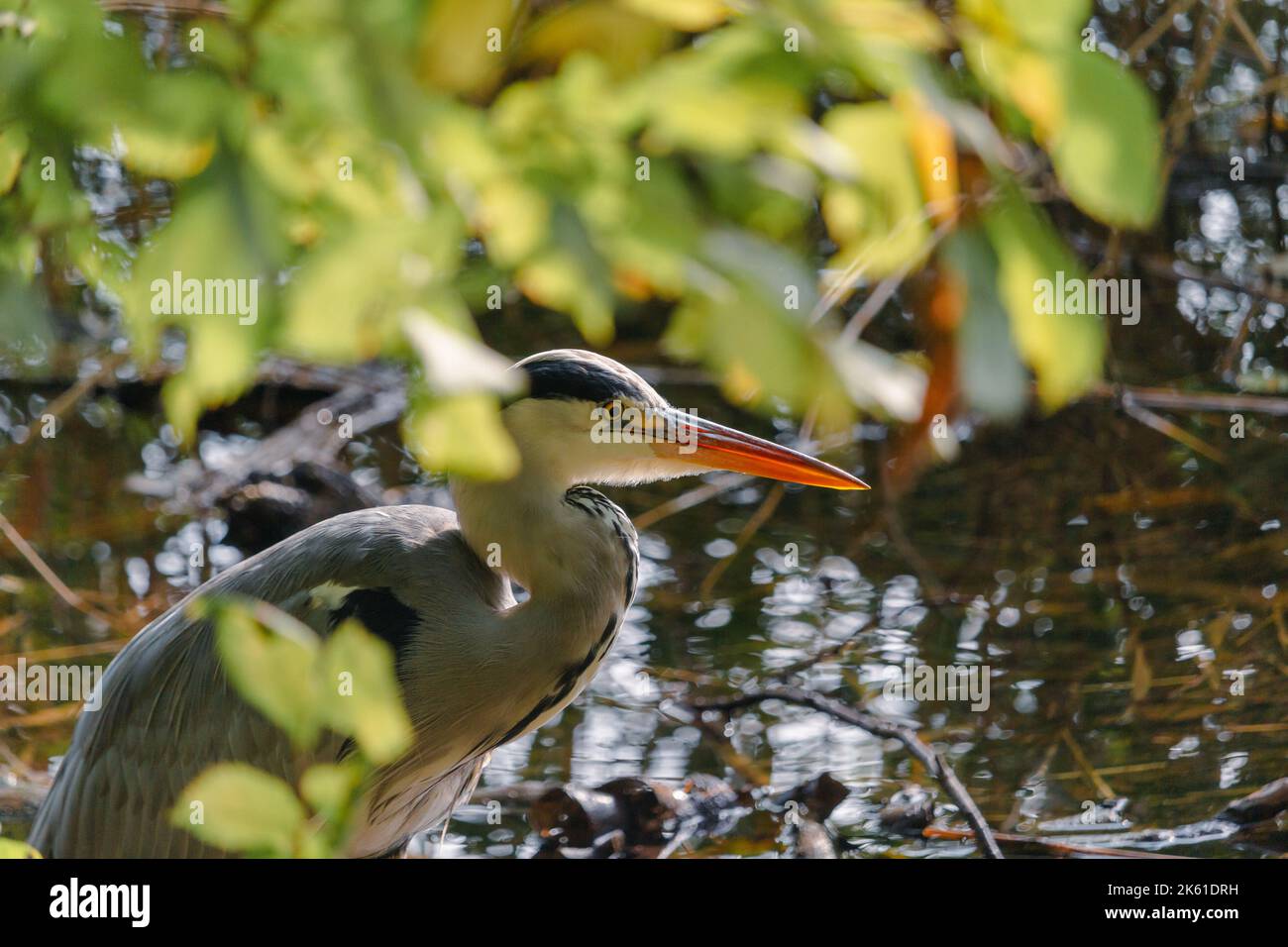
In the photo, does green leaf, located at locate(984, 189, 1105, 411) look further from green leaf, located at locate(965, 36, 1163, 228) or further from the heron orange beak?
the heron orange beak

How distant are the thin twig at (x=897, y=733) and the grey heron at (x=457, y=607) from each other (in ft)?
2.00

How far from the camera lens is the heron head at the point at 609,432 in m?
2.52

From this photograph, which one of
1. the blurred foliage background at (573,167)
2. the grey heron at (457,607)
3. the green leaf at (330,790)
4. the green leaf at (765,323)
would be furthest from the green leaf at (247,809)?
the grey heron at (457,607)

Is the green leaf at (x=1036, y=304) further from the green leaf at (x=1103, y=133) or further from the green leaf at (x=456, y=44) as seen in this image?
the green leaf at (x=456, y=44)

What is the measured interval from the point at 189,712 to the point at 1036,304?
228 cm

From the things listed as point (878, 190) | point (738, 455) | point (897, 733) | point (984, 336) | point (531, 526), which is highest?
point (738, 455)

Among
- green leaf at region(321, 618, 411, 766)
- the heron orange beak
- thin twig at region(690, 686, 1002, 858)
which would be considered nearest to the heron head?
the heron orange beak

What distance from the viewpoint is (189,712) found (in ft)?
8.98

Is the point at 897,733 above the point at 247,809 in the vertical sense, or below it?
above

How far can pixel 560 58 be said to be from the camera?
3.15 ft

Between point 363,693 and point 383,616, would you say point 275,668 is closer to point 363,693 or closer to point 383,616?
point 363,693

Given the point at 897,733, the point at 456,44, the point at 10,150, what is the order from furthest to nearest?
1. the point at 897,733
2. the point at 10,150
3. the point at 456,44

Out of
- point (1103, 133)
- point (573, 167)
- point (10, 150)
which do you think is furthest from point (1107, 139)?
point (10, 150)
